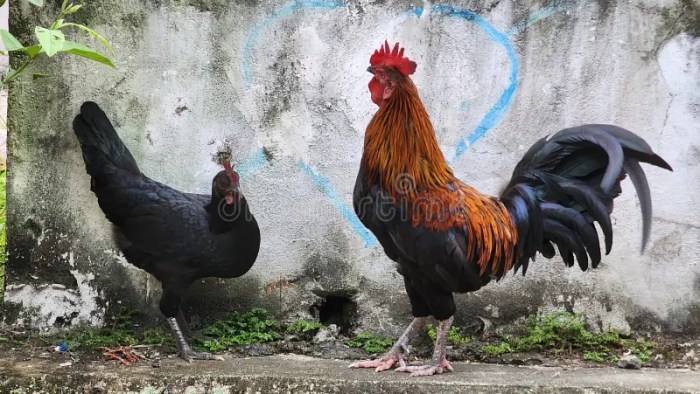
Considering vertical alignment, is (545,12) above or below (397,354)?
above

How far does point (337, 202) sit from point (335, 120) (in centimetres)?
51

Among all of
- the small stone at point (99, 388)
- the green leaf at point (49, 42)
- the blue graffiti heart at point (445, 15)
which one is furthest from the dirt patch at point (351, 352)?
the green leaf at point (49, 42)

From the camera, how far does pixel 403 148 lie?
3637 millimetres

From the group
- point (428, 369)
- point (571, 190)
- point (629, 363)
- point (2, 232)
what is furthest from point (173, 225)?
point (629, 363)

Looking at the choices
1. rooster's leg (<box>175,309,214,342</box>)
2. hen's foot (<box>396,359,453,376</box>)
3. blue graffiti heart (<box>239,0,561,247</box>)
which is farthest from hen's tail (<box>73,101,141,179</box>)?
hen's foot (<box>396,359,453,376</box>)

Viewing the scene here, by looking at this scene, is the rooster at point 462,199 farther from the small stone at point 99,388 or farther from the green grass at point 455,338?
the small stone at point 99,388

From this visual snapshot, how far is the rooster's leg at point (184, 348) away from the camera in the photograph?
13.7ft

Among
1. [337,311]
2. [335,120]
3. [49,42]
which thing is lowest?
[337,311]

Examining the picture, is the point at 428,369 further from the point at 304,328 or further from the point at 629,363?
the point at 629,363

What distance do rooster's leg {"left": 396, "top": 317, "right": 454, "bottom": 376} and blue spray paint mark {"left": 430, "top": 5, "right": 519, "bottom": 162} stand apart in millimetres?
1139

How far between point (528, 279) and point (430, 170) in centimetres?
128

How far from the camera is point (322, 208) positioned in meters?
4.58

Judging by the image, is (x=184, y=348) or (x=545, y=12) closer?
(x=184, y=348)

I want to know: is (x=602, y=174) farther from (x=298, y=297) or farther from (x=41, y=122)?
(x=41, y=122)
